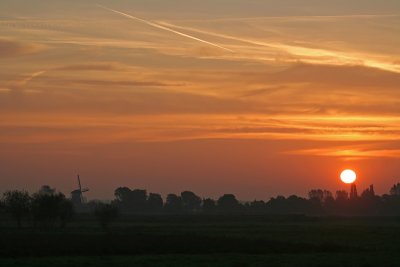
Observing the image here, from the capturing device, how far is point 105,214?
12125 cm

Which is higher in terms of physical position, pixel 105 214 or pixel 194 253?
pixel 105 214

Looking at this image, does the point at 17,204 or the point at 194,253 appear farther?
the point at 17,204

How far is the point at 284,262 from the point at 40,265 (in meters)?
15.7

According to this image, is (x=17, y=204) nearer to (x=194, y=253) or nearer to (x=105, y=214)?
(x=105, y=214)

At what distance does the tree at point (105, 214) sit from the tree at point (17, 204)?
11.6m

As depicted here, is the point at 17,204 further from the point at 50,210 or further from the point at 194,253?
the point at 194,253

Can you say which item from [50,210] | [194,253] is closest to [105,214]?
[50,210]

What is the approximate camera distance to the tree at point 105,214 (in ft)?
395

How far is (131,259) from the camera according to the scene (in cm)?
5522

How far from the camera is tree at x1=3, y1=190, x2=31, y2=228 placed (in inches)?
4993

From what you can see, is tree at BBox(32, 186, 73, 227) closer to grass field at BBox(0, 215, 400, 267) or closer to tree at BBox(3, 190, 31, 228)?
tree at BBox(3, 190, 31, 228)

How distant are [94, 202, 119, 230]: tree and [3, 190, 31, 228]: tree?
11.6m

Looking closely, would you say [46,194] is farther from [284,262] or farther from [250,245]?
[284,262]

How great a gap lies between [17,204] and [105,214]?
624 inches
